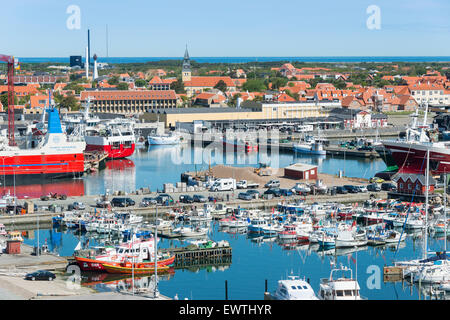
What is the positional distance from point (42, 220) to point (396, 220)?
7614mm

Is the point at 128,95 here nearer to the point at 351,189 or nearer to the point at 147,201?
the point at 351,189

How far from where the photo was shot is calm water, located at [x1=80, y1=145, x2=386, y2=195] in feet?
83.9

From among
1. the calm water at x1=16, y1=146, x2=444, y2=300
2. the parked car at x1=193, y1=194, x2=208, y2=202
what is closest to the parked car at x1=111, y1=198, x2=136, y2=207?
the parked car at x1=193, y1=194, x2=208, y2=202

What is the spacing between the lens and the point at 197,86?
58.2 metres

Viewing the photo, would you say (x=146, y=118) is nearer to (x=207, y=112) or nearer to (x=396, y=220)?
(x=207, y=112)

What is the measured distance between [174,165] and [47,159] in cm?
474

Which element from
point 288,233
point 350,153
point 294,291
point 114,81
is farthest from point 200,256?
point 114,81

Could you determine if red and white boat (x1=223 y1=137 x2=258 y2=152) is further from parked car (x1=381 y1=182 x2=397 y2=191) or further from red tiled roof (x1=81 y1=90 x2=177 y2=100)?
red tiled roof (x1=81 y1=90 x2=177 y2=100)

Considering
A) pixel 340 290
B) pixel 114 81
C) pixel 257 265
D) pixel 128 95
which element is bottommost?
pixel 257 265

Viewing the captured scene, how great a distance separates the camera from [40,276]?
1323 centimetres

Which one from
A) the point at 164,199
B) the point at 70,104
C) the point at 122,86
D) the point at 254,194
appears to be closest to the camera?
the point at 164,199

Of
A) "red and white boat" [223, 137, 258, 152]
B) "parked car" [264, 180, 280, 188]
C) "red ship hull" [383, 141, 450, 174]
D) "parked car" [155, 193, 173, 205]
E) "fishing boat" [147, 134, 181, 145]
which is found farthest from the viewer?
"fishing boat" [147, 134, 181, 145]

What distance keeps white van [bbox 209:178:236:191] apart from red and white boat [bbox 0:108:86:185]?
657cm

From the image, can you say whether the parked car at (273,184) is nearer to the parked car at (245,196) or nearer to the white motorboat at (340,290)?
the parked car at (245,196)
